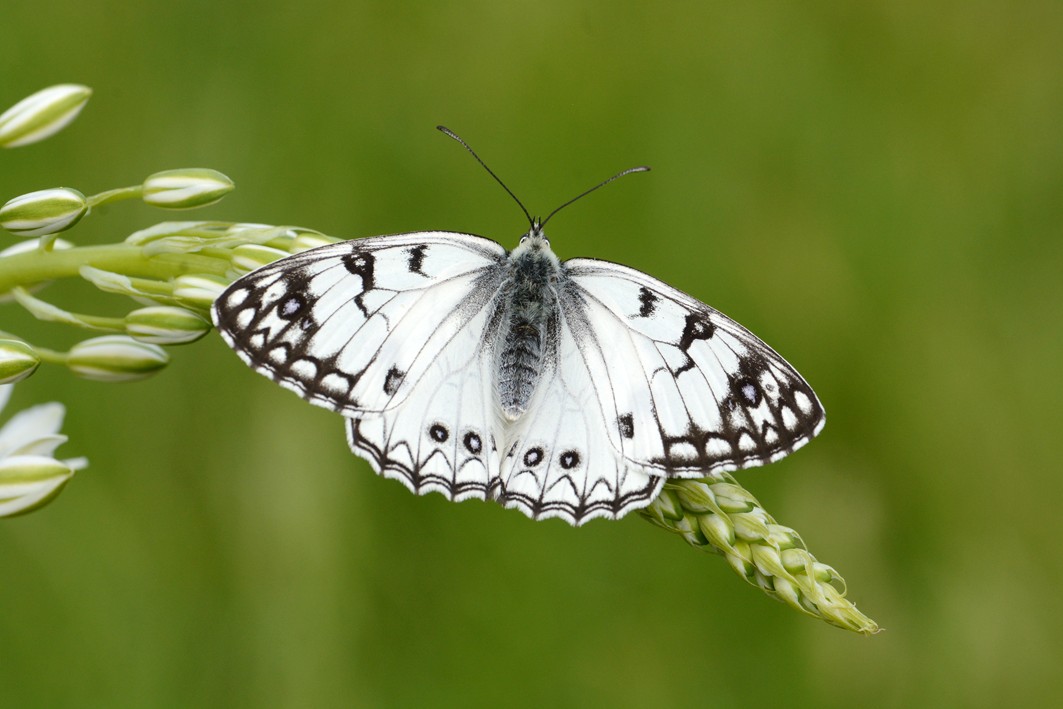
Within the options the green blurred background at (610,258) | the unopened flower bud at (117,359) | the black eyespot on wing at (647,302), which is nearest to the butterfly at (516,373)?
the black eyespot on wing at (647,302)

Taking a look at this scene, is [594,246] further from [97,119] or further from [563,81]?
[97,119]

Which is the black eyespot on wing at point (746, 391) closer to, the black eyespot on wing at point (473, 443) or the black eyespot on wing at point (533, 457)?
the black eyespot on wing at point (533, 457)

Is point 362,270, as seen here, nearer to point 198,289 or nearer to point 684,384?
point 198,289

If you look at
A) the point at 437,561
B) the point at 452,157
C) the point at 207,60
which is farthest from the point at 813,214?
the point at 207,60

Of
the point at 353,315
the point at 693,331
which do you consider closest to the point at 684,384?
the point at 693,331

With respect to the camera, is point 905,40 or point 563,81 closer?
point 563,81

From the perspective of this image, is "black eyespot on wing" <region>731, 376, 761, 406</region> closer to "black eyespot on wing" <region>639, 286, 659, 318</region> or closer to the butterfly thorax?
"black eyespot on wing" <region>639, 286, 659, 318</region>

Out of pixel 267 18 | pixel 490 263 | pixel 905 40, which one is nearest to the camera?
pixel 490 263
